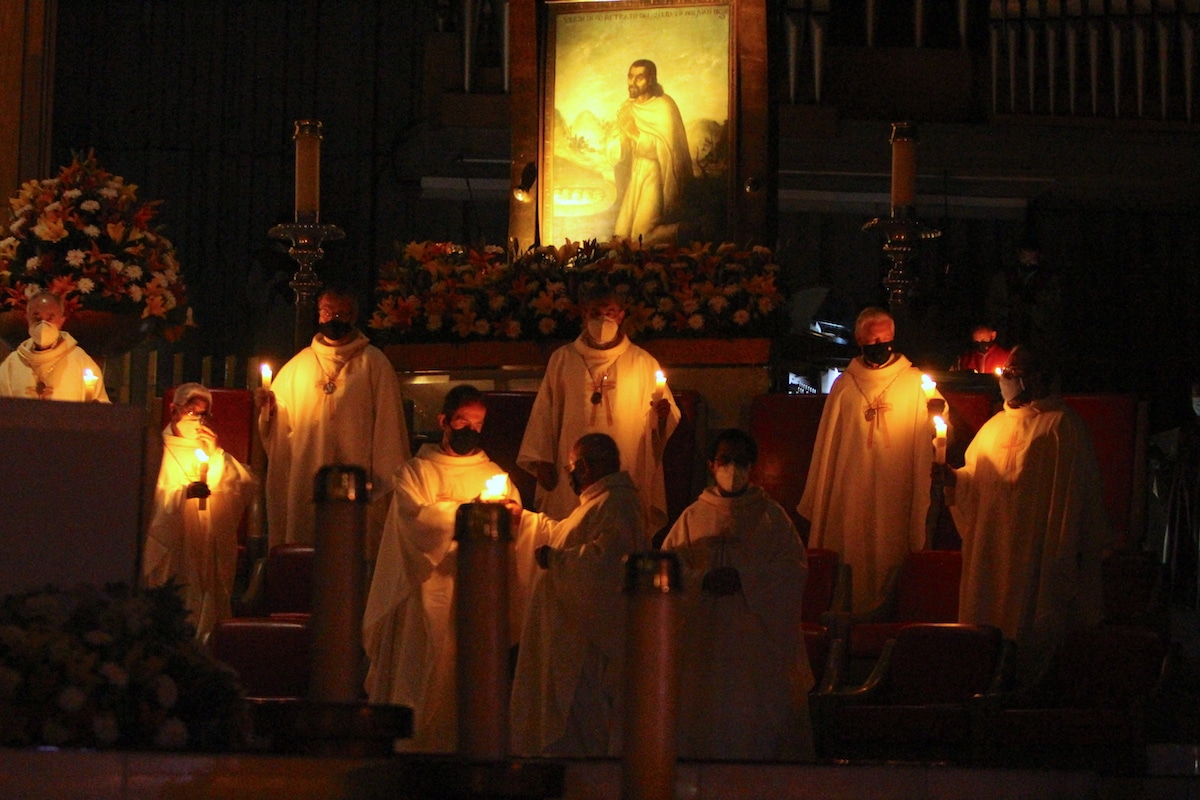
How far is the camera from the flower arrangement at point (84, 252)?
964 cm

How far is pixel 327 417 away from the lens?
9.86 metres

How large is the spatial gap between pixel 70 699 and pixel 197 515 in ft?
15.7

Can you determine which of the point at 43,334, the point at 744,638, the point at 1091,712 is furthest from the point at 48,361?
the point at 1091,712

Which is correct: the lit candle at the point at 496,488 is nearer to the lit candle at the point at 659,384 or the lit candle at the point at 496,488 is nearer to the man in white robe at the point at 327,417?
the lit candle at the point at 659,384

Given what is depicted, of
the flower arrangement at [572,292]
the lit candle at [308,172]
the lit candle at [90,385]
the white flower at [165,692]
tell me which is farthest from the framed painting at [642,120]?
the white flower at [165,692]

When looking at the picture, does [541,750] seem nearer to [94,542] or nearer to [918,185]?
[94,542]

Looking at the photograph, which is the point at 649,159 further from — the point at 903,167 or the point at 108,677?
the point at 108,677

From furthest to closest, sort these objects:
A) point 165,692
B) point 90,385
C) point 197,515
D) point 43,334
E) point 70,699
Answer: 1. point 43,334
2. point 197,515
3. point 90,385
4. point 165,692
5. point 70,699

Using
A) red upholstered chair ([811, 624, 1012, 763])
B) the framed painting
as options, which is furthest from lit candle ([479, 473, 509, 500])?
the framed painting

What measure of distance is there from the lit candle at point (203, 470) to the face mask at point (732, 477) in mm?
2361

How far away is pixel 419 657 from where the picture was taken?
8.10 m

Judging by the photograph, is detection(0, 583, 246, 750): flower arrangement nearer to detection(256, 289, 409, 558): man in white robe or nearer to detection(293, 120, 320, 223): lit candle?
detection(256, 289, 409, 558): man in white robe

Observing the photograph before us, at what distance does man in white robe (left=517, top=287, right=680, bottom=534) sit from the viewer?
937 centimetres

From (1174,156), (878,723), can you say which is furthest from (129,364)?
(1174,156)
